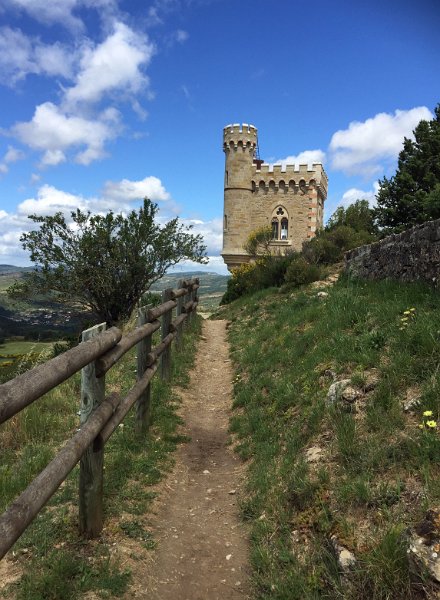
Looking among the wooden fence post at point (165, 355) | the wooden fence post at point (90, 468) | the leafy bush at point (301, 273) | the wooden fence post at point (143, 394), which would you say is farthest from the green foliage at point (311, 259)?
the wooden fence post at point (90, 468)

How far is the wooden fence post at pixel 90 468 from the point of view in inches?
144

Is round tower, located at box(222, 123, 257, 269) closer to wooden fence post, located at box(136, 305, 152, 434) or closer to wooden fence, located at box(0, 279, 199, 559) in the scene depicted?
wooden fence post, located at box(136, 305, 152, 434)

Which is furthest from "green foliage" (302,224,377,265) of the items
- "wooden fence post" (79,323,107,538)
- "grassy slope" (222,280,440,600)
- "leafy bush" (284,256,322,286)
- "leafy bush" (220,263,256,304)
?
"wooden fence post" (79,323,107,538)

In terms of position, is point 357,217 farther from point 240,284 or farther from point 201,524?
point 201,524

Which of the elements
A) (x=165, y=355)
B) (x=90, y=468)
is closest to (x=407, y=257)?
(x=165, y=355)

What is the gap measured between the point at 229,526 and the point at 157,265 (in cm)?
1955

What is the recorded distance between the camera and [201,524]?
427 centimetres

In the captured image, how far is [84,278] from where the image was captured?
68.8 feet

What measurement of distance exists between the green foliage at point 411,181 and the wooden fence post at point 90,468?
22881 mm

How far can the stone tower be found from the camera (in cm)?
3641

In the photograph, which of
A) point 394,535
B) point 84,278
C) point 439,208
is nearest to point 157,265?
point 84,278

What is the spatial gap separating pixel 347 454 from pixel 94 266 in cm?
1905

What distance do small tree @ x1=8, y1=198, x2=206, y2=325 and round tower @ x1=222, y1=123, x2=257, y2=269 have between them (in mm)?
14718

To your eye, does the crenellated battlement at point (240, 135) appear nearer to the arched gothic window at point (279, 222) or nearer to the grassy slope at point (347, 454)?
the arched gothic window at point (279, 222)
